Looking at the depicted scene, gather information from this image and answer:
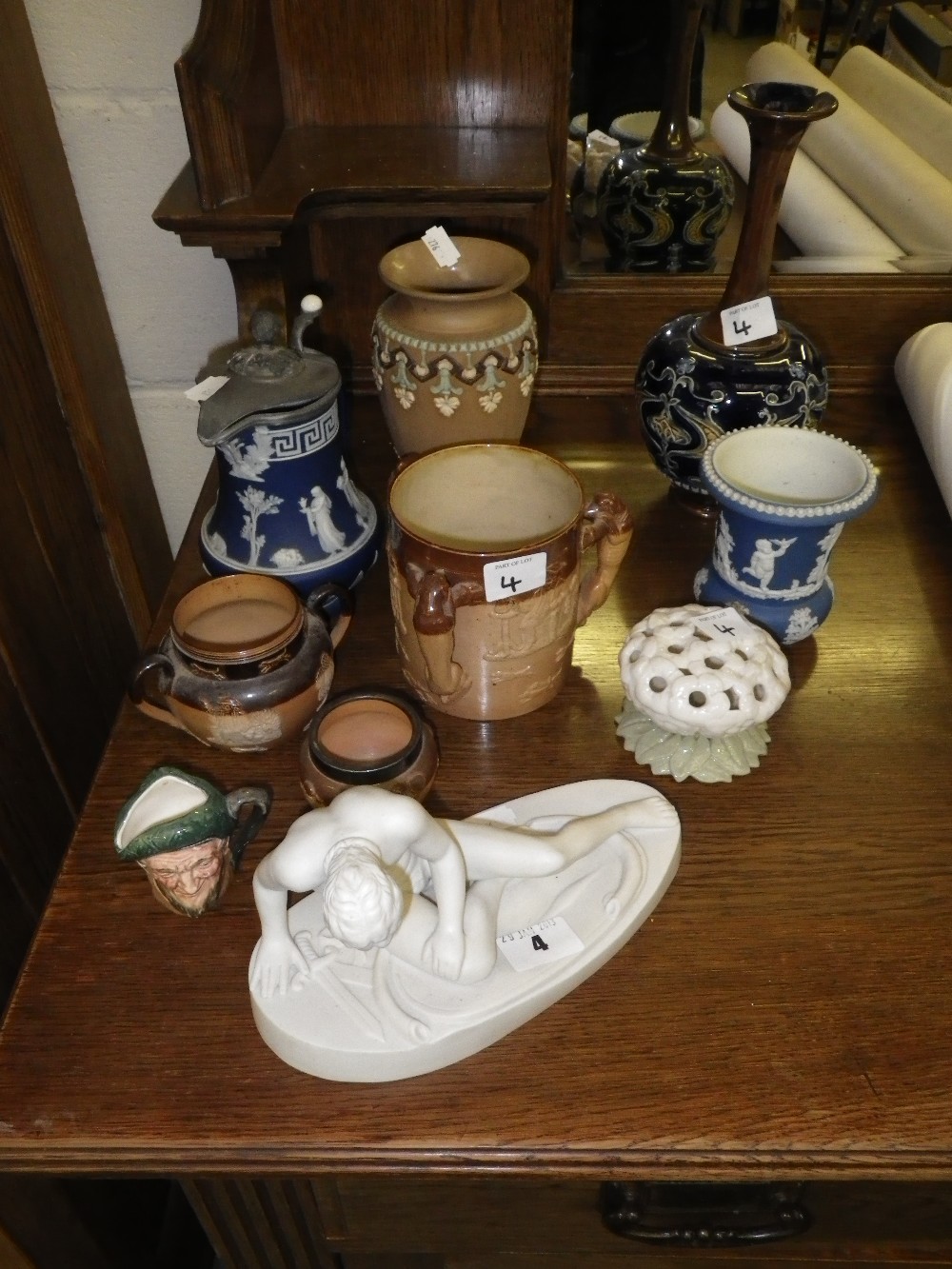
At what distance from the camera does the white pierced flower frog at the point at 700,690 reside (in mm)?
666

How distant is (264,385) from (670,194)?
1.42ft

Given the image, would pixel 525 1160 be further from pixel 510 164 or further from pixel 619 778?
pixel 510 164

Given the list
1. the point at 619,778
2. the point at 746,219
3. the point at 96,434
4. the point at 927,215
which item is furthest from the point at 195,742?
the point at 927,215

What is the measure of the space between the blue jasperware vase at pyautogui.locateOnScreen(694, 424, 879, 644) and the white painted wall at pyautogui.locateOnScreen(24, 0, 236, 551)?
1.90 feet

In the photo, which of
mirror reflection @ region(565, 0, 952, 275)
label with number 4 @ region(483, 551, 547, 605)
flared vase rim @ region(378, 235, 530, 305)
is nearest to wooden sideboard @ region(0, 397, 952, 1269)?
label with number 4 @ region(483, 551, 547, 605)

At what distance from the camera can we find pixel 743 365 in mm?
832

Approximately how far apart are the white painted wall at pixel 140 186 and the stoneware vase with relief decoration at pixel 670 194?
1.28 ft

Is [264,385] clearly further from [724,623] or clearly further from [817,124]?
[817,124]

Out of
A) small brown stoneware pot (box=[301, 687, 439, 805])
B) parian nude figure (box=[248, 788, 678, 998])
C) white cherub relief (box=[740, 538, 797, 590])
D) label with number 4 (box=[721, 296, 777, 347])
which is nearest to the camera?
parian nude figure (box=[248, 788, 678, 998])

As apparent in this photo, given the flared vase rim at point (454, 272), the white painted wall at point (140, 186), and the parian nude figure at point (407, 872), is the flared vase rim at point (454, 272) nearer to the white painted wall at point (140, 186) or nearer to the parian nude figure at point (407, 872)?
the white painted wall at point (140, 186)

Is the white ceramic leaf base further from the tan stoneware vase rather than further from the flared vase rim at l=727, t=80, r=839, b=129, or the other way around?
the flared vase rim at l=727, t=80, r=839, b=129

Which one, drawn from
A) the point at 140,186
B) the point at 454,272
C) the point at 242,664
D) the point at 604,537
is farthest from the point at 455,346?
the point at 140,186

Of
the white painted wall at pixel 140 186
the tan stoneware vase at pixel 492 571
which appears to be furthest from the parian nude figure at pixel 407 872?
the white painted wall at pixel 140 186

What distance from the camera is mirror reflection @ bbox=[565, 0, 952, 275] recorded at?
0.88m
